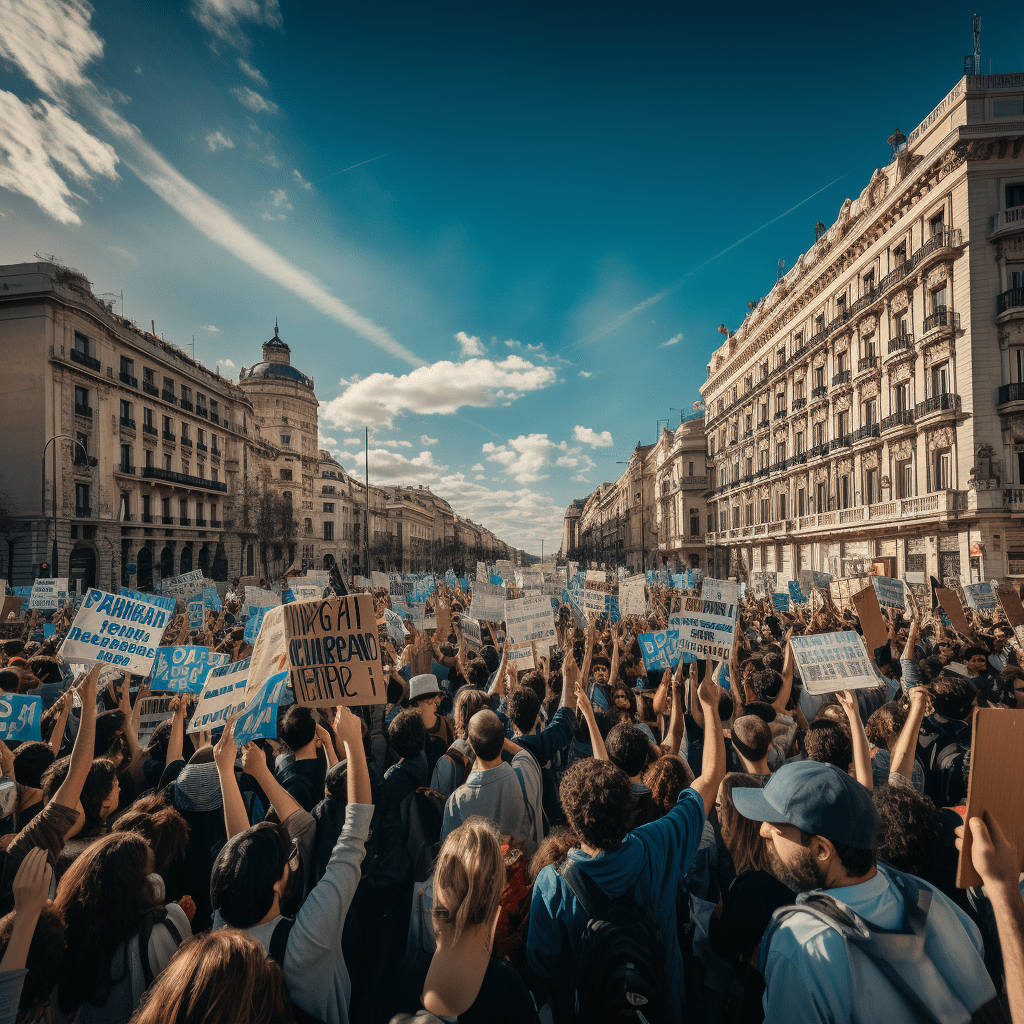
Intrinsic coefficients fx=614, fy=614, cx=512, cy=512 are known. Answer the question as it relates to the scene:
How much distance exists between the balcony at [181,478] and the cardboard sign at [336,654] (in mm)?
43157

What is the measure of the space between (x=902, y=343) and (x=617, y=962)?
103ft

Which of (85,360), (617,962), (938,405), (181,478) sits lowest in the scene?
(617,962)

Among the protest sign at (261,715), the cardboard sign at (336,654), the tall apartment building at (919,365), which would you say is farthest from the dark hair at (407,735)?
the tall apartment building at (919,365)

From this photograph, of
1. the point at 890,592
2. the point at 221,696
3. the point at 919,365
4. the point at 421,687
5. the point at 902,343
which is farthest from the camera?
the point at 902,343

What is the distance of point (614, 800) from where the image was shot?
2.16 meters

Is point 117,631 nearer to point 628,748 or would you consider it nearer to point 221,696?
point 221,696

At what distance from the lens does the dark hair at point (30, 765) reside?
11.5 ft

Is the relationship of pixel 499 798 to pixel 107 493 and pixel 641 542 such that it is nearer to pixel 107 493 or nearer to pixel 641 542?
pixel 107 493

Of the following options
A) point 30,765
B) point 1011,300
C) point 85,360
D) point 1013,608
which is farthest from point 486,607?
point 85,360

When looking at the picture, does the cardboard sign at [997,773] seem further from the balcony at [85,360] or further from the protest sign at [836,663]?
the balcony at [85,360]

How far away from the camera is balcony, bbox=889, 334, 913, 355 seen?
26719mm

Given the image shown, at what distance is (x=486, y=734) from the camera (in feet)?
10.6

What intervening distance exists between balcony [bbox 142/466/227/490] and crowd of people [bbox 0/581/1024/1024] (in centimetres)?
4228

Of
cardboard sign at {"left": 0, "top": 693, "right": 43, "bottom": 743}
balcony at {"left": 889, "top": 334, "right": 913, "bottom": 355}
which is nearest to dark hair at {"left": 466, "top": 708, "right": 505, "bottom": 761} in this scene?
cardboard sign at {"left": 0, "top": 693, "right": 43, "bottom": 743}
